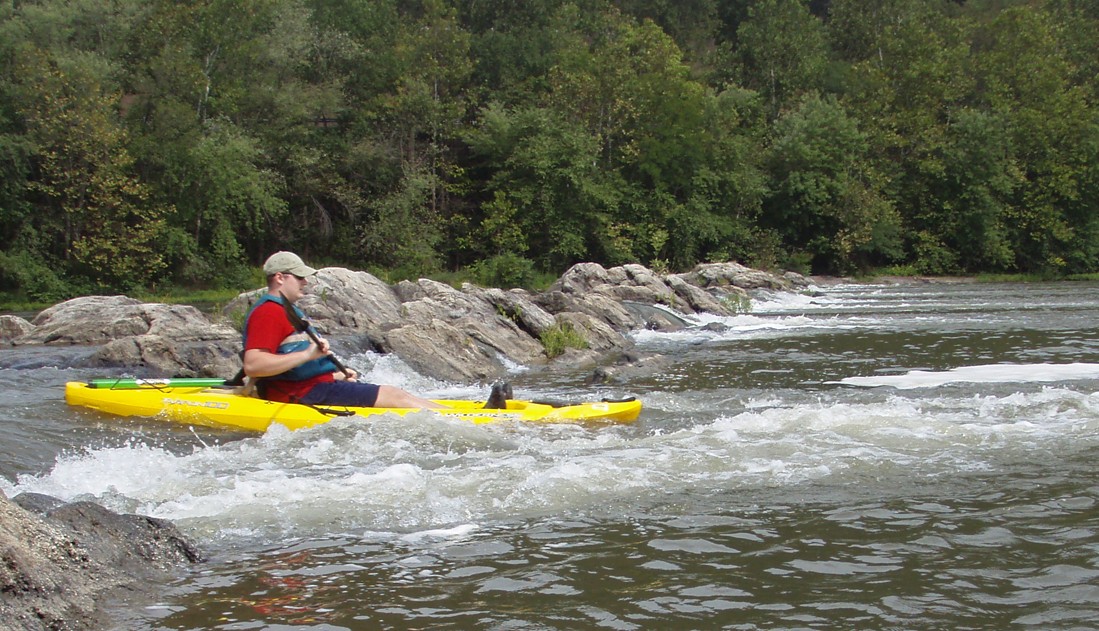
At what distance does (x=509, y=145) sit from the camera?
36.9 metres

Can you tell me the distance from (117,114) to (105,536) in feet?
102

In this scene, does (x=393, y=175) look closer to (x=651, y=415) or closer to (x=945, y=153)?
(x=945, y=153)

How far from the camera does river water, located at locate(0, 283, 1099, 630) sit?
389cm

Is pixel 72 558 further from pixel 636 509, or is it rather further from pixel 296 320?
pixel 296 320

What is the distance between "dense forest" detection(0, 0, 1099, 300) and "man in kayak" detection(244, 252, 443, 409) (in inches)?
913

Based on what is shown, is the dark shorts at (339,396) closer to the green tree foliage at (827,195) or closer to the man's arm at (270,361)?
the man's arm at (270,361)

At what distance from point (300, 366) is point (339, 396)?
0.40 metres

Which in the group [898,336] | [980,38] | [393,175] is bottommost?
[898,336]

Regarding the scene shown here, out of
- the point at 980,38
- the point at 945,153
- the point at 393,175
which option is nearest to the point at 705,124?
the point at 945,153

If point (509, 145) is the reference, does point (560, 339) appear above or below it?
below

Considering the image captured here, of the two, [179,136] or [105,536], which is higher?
[179,136]

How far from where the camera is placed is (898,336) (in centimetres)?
1686

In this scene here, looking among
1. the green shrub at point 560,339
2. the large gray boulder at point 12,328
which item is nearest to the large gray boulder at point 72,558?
the green shrub at point 560,339

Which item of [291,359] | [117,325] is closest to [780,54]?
[117,325]
